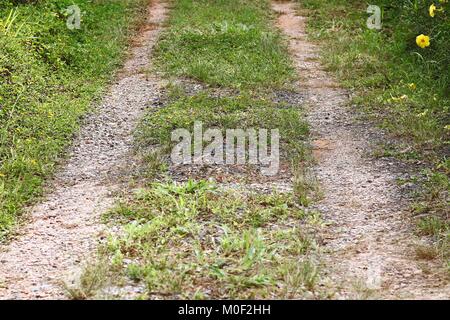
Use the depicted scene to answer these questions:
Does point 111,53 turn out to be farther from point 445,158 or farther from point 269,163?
point 445,158

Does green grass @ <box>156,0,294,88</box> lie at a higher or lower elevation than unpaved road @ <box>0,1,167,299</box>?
lower

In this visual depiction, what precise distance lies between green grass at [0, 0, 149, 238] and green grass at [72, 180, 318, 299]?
3.73ft

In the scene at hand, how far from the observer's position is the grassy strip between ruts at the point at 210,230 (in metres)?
4.36

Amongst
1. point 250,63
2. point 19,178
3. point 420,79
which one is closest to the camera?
point 19,178

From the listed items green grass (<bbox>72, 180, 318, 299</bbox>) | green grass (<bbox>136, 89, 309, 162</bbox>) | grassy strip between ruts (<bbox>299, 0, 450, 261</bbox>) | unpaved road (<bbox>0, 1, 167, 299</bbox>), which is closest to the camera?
green grass (<bbox>72, 180, 318, 299</bbox>)

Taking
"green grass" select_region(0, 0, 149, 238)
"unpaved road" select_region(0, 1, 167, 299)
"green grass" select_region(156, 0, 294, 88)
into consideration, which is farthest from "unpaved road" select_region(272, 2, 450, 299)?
"green grass" select_region(0, 0, 149, 238)

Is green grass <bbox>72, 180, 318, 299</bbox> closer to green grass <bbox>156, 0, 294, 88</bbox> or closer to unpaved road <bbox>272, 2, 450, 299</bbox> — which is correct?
unpaved road <bbox>272, 2, 450, 299</bbox>

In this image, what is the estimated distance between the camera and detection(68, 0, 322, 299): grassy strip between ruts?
14.3 ft

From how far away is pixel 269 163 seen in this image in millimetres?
6574

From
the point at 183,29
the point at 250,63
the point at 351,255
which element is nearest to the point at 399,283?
the point at 351,255

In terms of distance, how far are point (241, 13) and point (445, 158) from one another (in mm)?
7786

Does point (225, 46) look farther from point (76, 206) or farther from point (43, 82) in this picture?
point (76, 206)

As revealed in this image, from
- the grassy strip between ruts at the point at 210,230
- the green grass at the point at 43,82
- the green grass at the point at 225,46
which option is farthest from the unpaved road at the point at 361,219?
the green grass at the point at 43,82

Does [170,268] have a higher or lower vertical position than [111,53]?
higher
